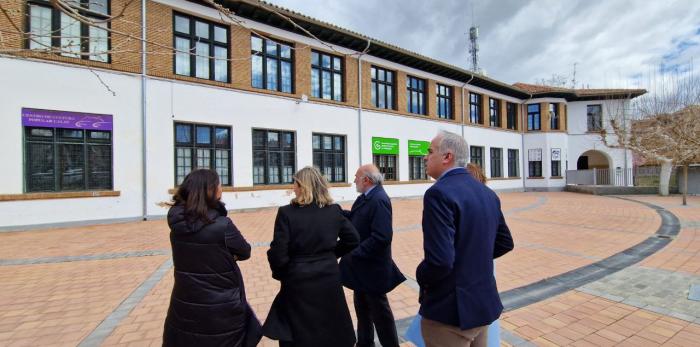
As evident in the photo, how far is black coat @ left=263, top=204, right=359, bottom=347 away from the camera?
7.77 ft

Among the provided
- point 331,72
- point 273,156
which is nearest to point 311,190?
point 273,156

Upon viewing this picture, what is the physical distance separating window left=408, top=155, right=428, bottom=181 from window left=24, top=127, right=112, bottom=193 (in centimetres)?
1463

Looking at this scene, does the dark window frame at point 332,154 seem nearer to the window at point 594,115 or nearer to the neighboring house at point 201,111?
the neighboring house at point 201,111

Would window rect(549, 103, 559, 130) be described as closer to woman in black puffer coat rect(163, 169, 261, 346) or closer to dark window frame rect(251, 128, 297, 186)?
dark window frame rect(251, 128, 297, 186)

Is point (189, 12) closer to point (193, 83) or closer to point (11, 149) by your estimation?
point (193, 83)

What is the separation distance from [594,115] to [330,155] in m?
24.0

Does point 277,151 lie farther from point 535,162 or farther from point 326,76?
point 535,162

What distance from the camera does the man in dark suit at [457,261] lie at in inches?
69.9

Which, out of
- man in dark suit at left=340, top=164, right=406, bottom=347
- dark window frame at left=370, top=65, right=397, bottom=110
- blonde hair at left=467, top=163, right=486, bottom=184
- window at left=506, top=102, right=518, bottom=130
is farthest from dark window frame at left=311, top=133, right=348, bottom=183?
window at left=506, top=102, right=518, bottom=130

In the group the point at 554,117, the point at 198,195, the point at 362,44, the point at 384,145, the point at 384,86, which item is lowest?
the point at 198,195

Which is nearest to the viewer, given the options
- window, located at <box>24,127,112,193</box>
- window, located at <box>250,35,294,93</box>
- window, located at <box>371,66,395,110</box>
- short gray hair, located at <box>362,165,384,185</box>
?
short gray hair, located at <box>362,165,384,185</box>

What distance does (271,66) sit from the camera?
14352 mm

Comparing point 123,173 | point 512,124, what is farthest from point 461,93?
point 123,173

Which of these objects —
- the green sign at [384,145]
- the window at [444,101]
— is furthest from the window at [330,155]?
the window at [444,101]
